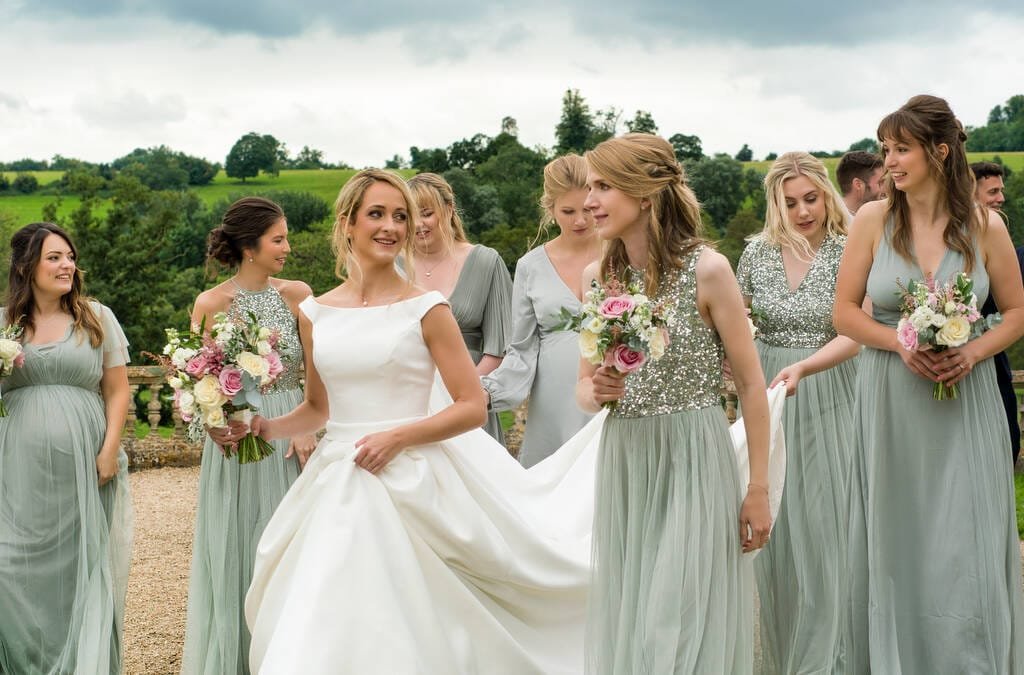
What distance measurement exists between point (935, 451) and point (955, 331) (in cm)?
61

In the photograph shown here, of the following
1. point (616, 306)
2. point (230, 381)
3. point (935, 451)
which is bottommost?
point (935, 451)

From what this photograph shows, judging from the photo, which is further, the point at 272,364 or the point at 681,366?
the point at 272,364

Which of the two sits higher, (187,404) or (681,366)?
(681,366)

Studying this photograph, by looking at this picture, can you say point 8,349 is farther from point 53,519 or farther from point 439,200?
point 439,200

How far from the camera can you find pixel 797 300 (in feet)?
22.7

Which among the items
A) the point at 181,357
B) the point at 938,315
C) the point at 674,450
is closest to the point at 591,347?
the point at 674,450

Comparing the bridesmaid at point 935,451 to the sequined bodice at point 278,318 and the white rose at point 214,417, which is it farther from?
the sequined bodice at point 278,318

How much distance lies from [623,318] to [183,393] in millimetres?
2439

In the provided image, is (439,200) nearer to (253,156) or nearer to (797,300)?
(797,300)

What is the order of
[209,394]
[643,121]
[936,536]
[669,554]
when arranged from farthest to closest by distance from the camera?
[643,121]
[209,394]
[936,536]
[669,554]

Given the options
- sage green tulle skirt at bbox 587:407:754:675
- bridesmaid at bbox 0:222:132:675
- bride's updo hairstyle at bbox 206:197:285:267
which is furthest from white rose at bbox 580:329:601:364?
bridesmaid at bbox 0:222:132:675

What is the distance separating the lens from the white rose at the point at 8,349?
6801 mm

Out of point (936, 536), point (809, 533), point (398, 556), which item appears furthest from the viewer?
point (809, 533)

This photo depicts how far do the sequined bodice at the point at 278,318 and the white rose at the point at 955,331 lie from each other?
380 cm
